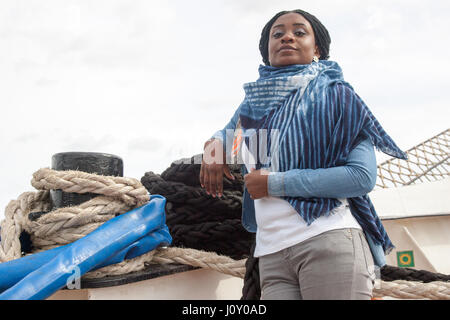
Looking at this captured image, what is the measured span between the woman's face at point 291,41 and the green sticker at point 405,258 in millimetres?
3444

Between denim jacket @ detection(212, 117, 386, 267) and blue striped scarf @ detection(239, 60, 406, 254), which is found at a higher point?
blue striped scarf @ detection(239, 60, 406, 254)

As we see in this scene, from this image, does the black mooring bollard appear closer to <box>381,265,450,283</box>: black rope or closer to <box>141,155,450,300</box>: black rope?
<box>141,155,450,300</box>: black rope

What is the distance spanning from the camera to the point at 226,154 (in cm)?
149

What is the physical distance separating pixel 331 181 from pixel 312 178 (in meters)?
0.05

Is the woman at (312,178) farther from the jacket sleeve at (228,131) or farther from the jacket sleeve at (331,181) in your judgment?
the jacket sleeve at (228,131)

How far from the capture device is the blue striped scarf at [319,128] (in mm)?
1157

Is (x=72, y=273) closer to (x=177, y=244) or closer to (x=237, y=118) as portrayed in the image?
(x=177, y=244)

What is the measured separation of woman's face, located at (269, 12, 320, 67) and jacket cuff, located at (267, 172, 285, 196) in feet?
1.31

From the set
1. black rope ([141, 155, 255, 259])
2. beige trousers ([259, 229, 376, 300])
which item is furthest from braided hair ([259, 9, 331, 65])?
beige trousers ([259, 229, 376, 300])

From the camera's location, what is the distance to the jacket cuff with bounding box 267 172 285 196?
44.6 inches

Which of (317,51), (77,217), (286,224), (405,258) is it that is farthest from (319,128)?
(405,258)

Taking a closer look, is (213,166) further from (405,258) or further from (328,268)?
(405,258)

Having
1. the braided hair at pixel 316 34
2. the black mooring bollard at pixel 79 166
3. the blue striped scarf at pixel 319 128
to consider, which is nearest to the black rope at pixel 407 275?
the blue striped scarf at pixel 319 128
